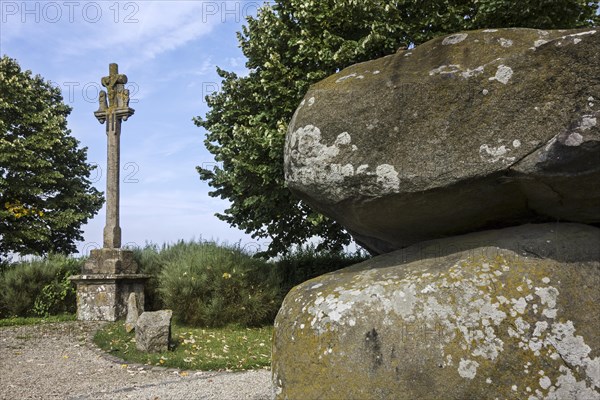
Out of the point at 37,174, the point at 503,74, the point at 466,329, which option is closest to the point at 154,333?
the point at 466,329

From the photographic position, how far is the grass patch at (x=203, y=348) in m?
9.79

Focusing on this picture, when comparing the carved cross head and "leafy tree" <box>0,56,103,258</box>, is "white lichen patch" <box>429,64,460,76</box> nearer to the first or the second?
the carved cross head

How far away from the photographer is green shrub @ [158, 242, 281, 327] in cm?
1359

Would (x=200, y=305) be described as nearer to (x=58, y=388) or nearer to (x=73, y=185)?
(x=58, y=388)

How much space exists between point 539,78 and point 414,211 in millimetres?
1172

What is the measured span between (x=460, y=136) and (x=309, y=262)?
13.7 metres

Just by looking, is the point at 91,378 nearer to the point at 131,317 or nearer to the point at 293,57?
the point at 131,317

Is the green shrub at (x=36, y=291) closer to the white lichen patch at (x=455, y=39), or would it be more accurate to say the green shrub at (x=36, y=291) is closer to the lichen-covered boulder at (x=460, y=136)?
the lichen-covered boulder at (x=460, y=136)

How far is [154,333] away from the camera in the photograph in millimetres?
10305

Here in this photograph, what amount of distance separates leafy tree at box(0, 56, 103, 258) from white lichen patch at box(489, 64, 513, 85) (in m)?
21.9

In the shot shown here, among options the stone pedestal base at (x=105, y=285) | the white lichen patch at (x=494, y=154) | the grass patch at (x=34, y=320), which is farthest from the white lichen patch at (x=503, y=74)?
the grass patch at (x=34, y=320)

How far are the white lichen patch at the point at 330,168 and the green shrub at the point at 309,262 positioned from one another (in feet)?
40.8

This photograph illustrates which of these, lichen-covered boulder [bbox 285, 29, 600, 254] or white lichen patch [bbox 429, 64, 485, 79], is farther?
white lichen patch [bbox 429, 64, 485, 79]

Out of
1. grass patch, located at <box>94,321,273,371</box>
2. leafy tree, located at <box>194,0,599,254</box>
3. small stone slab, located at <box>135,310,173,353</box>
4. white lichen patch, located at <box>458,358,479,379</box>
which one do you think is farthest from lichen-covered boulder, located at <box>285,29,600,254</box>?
leafy tree, located at <box>194,0,599,254</box>
